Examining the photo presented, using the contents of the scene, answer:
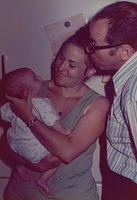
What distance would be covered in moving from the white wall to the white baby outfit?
319mm

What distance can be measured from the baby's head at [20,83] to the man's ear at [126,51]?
0.40 meters

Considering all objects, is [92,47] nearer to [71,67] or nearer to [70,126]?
[71,67]

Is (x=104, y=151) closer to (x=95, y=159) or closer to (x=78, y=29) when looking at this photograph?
(x=95, y=159)

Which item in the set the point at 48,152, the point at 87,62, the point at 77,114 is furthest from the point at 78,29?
the point at 48,152

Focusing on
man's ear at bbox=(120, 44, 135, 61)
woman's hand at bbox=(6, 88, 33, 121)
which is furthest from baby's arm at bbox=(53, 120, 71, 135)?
man's ear at bbox=(120, 44, 135, 61)

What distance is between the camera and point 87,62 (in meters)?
1.70

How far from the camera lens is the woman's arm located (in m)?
1.56

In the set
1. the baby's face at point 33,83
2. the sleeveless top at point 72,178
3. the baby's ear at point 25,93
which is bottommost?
the sleeveless top at point 72,178

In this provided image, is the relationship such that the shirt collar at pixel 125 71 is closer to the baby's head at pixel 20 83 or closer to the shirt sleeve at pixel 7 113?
the baby's head at pixel 20 83

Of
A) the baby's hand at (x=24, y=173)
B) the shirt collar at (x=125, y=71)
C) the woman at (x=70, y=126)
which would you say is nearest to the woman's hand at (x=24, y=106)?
the woman at (x=70, y=126)

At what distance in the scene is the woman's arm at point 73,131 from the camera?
1.56m

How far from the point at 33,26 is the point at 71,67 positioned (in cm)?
33

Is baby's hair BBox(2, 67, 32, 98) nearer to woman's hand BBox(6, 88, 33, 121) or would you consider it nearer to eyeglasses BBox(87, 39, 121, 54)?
woman's hand BBox(6, 88, 33, 121)

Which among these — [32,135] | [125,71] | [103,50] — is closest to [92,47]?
[103,50]
